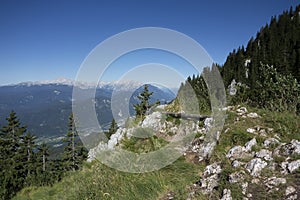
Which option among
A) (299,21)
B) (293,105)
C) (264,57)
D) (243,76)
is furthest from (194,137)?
(299,21)

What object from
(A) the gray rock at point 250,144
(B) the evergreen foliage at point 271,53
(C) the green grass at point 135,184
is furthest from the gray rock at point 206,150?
(B) the evergreen foliage at point 271,53

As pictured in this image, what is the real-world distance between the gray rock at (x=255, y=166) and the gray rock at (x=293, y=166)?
1.31ft

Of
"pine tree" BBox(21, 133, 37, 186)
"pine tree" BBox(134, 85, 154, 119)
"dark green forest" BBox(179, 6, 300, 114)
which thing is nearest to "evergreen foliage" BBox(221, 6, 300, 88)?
"dark green forest" BBox(179, 6, 300, 114)

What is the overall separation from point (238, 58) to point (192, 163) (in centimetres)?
9002

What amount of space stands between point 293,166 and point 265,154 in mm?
651

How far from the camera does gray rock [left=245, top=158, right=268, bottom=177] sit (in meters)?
3.97

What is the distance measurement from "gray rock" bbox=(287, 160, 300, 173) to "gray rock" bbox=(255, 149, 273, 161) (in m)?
0.41

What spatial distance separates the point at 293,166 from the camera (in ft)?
12.6

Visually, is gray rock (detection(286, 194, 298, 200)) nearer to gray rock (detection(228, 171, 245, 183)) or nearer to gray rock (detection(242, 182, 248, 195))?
gray rock (detection(242, 182, 248, 195))

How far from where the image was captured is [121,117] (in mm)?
7965

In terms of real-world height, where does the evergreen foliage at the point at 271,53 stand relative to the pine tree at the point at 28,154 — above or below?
above

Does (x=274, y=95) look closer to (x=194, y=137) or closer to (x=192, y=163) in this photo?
(x=194, y=137)

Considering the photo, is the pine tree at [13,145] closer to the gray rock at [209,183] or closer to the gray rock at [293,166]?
the gray rock at [209,183]

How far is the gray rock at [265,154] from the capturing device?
14.2ft
